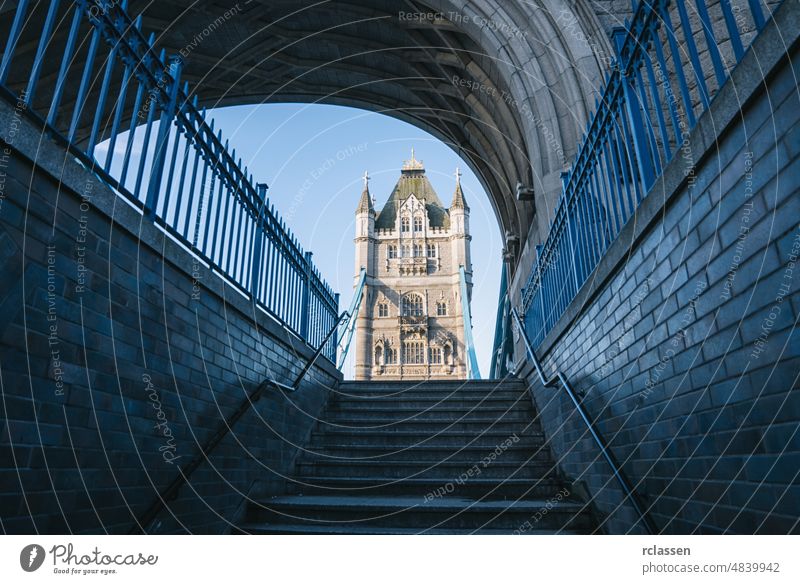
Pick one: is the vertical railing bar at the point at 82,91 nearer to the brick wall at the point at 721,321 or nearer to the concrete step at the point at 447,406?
the brick wall at the point at 721,321

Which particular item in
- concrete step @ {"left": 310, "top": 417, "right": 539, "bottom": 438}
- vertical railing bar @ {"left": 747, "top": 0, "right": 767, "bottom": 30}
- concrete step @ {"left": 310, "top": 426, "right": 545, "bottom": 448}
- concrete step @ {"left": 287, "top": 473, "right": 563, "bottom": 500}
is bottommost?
concrete step @ {"left": 287, "top": 473, "right": 563, "bottom": 500}

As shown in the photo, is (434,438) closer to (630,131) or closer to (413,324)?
(630,131)

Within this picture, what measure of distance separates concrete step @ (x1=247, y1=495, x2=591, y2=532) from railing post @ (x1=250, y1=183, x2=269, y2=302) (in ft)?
5.90

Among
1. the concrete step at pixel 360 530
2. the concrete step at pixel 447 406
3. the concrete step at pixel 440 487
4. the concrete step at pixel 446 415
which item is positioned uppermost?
the concrete step at pixel 447 406

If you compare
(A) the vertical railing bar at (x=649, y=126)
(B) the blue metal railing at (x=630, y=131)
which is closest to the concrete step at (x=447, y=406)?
(B) the blue metal railing at (x=630, y=131)

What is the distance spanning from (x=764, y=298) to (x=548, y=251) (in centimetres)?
390

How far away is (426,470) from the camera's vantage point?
4.18 m

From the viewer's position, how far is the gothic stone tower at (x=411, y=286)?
181 feet

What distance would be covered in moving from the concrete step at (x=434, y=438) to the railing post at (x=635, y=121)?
9.23 feet

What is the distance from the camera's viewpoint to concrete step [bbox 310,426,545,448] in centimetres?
470

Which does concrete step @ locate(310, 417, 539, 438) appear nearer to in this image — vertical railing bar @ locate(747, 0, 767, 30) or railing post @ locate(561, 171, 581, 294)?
railing post @ locate(561, 171, 581, 294)

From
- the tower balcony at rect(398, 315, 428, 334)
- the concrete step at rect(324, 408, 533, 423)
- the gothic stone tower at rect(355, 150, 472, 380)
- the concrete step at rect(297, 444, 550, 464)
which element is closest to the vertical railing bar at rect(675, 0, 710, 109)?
the concrete step at rect(297, 444, 550, 464)

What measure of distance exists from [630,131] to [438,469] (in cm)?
300

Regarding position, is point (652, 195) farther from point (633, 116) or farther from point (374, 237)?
point (374, 237)
